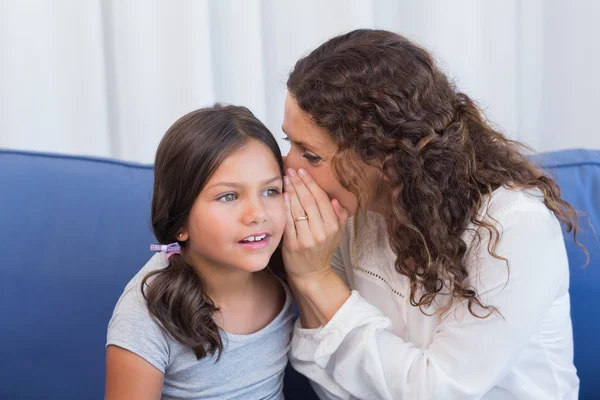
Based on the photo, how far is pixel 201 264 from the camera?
1292 millimetres

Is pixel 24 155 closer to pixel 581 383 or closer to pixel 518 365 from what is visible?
pixel 518 365

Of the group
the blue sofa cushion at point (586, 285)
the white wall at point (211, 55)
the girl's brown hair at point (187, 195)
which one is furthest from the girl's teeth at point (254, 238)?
the white wall at point (211, 55)

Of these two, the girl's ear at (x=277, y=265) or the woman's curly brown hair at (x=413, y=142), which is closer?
the woman's curly brown hair at (x=413, y=142)

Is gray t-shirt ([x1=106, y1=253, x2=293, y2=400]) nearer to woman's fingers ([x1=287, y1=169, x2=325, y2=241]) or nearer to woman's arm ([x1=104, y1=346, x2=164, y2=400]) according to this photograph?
woman's arm ([x1=104, y1=346, x2=164, y2=400])

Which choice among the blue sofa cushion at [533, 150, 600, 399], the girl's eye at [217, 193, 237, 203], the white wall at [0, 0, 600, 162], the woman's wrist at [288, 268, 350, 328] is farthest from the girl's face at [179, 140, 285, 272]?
the white wall at [0, 0, 600, 162]

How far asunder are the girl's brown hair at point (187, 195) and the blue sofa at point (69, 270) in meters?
0.22

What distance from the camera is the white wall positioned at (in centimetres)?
187

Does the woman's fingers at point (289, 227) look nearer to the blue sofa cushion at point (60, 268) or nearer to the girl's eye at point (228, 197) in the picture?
the girl's eye at point (228, 197)

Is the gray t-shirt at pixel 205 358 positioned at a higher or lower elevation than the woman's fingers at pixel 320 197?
lower

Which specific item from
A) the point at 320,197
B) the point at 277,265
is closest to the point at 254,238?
the point at 320,197

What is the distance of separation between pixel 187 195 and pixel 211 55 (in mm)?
842

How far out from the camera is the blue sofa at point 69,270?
1395mm

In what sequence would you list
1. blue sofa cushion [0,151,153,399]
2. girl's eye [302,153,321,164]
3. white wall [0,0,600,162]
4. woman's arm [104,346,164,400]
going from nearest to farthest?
woman's arm [104,346,164,400]
girl's eye [302,153,321,164]
blue sofa cushion [0,151,153,399]
white wall [0,0,600,162]

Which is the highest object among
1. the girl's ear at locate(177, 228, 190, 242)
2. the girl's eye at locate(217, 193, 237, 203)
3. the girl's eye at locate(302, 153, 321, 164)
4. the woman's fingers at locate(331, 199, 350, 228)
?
the girl's eye at locate(302, 153, 321, 164)
